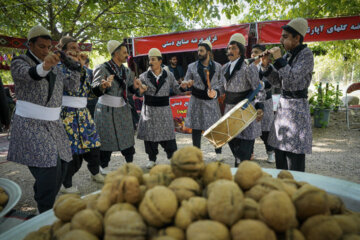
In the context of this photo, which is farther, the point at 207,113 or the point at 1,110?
the point at 207,113

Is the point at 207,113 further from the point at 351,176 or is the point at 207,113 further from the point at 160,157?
the point at 351,176

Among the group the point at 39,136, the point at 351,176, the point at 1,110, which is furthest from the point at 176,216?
the point at 351,176

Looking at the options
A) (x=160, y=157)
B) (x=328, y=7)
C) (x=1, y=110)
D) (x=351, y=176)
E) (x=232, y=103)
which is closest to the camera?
(x=1, y=110)

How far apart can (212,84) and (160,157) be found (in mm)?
2292

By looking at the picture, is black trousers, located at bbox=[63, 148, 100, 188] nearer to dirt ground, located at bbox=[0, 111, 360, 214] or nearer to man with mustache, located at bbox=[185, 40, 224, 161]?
dirt ground, located at bbox=[0, 111, 360, 214]

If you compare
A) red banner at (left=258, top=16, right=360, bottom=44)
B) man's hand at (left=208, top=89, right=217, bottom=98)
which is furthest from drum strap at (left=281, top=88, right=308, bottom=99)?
red banner at (left=258, top=16, right=360, bottom=44)

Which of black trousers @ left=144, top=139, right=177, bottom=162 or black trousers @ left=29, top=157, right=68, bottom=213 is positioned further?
black trousers @ left=144, top=139, right=177, bottom=162

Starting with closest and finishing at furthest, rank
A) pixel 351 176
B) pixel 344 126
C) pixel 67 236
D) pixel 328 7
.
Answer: pixel 67 236 < pixel 351 176 < pixel 328 7 < pixel 344 126

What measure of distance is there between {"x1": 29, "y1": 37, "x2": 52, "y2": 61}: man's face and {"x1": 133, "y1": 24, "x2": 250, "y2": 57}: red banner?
555cm

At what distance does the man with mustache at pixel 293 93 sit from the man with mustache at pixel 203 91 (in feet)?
4.67

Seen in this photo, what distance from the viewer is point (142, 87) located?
12.4 ft

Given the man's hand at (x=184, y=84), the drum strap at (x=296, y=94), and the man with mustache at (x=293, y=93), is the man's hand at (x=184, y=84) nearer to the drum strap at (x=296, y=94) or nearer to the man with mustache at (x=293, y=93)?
the man with mustache at (x=293, y=93)

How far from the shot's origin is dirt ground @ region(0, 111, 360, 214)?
3844 millimetres

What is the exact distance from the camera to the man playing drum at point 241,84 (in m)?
3.39
